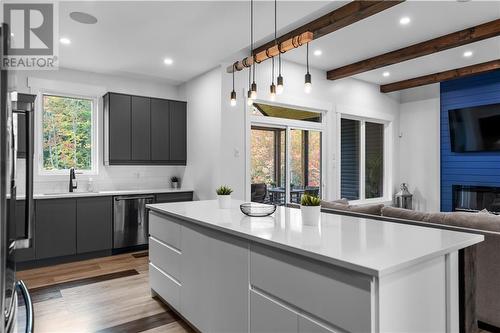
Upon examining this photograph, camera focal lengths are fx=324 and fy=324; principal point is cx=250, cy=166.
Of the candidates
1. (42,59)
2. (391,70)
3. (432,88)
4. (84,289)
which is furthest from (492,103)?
(42,59)

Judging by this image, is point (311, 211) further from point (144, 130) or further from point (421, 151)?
point (421, 151)

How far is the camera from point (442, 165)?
254 inches

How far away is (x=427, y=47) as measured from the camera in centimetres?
442

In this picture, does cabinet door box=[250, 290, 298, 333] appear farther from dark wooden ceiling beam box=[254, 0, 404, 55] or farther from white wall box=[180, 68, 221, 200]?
white wall box=[180, 68, 221, 200]

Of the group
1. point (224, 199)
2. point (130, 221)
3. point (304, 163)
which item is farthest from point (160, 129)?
point (224, 199)

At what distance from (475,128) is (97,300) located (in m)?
6.45

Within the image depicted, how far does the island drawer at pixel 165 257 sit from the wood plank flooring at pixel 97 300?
0.38 metres

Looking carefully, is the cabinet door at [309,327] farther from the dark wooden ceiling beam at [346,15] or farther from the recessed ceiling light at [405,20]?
the recessed ceiling light at [405,20]

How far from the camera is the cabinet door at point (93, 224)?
4.32 m

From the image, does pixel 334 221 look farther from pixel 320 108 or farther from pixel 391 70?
pixel 391 70

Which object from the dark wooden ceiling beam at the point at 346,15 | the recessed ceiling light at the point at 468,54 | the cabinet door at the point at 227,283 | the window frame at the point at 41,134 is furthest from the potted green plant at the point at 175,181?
the recessed ceiling light at the point at 468,54

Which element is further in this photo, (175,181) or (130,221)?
(175,181)

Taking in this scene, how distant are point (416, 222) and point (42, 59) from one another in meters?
4.90

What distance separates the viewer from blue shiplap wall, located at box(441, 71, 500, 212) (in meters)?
5.72
